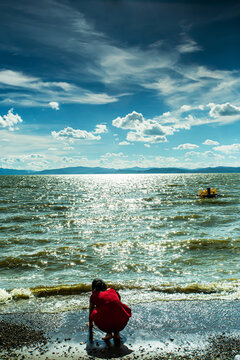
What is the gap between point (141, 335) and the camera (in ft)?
20.9

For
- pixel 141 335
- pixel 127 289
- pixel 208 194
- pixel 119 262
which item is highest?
pixel 208 194

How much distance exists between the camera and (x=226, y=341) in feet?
19.5

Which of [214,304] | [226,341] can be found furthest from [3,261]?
[226,341]

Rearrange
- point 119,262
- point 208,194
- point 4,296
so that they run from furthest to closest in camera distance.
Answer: point 208,194 → point 119,262 → point 4,296

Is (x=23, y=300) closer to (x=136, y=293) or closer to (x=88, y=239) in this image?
(x=136, y=293)

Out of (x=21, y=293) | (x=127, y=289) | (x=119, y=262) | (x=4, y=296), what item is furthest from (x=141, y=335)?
(x=119, y=262)

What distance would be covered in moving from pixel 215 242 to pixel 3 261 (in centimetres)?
1210

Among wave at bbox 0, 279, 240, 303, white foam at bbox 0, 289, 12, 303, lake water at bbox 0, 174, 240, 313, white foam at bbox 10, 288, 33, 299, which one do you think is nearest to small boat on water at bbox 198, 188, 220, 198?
lake water at bbox 0, 174, 240, 313

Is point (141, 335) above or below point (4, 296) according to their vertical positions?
above

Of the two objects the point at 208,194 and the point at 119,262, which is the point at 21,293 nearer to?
the point at 119,262

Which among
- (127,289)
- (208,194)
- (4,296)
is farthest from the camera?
(208,194)

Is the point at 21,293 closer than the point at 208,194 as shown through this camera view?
Yes

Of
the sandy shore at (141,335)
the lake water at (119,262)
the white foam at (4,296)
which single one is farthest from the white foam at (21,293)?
the sandy shore at (141,335)

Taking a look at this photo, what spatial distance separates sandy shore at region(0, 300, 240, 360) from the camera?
222 inches
